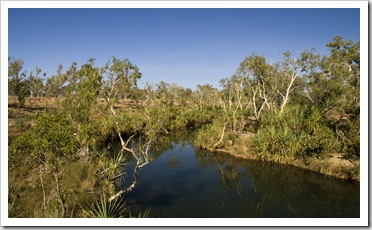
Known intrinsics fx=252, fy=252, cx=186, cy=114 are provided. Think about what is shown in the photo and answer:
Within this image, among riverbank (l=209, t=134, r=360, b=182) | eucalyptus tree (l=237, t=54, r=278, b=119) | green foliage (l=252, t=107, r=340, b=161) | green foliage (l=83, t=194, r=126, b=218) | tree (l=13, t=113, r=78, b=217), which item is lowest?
green foliage (l=83, t=194, r=126, b=218)

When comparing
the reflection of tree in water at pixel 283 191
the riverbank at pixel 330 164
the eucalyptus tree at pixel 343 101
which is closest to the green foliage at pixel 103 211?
the reflection of tree in water at pixel 283 191

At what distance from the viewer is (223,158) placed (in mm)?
19812

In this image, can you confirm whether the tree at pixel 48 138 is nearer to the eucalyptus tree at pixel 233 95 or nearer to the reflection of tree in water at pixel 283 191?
the reflection of tree in water at pixel 283 191

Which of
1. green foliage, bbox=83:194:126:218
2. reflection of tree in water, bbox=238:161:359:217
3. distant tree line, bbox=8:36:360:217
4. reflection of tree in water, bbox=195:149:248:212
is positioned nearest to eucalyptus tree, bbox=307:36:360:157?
distant tree line, bbox=8:36:360:217

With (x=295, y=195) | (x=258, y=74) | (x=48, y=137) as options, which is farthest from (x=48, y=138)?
(x=258, y=74)

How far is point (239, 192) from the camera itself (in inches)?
543

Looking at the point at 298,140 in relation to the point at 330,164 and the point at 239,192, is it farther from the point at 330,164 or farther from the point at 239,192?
the point at 239,192

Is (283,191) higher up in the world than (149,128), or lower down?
lower down

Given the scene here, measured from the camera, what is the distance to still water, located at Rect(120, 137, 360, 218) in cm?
1135

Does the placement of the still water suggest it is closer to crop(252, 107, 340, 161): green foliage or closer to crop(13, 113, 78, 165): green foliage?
crop(252, 107, 340, 161): green foliage
